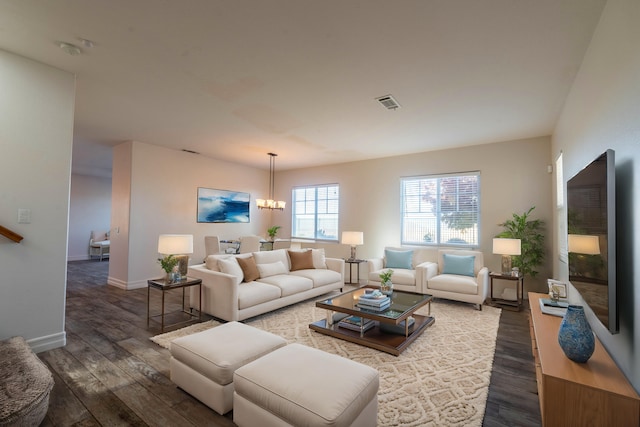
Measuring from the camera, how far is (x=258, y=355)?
212 cm

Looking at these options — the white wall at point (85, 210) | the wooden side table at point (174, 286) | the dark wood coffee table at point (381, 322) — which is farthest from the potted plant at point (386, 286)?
the white wall at point (85, 210)

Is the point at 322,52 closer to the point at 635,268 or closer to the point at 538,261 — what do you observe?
the point at 635,268

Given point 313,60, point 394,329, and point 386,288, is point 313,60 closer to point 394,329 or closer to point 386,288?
point 386,288

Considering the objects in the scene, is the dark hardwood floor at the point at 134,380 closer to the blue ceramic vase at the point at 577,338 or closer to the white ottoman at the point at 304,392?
the white ottoman at the point at 304,392

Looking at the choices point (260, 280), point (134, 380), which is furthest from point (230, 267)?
point (134, 380)

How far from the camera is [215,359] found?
6.60ft

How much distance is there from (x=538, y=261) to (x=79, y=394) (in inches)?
233

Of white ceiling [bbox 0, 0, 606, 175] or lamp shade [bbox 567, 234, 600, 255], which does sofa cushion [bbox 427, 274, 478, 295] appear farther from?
white ceiling [bbox 0, 0, 606, 175]

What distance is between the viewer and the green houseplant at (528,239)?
4.74 metres

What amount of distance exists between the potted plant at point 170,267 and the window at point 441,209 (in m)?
4.38

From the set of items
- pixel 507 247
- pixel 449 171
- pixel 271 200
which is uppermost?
pixel 449 171

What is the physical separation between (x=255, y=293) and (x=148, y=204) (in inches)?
130

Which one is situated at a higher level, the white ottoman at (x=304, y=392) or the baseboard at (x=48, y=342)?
the white ottoman at (x=304, y=392)

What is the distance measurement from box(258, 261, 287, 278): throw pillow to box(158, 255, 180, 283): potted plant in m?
1.18
